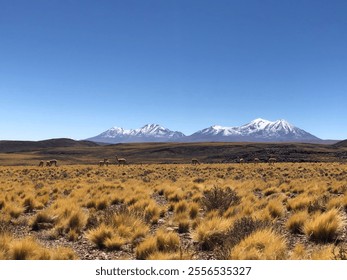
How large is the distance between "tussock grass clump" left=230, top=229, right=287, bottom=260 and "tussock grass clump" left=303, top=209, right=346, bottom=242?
52.1 inches

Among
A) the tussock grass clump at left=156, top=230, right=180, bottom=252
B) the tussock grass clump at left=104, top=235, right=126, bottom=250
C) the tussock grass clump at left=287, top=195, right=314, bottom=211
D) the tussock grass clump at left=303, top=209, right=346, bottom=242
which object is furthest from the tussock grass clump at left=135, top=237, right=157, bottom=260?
the tussock grass clump at left=287, top=195, right=314, bottom=211

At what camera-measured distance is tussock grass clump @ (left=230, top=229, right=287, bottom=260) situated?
235 inches

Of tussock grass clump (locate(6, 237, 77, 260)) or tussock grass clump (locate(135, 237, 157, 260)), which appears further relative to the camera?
tussock grass clump (locate(135, 237, 157, 260))

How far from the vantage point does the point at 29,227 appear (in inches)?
394

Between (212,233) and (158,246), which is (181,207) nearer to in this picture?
(212,233)

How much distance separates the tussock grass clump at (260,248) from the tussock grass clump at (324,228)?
132cm

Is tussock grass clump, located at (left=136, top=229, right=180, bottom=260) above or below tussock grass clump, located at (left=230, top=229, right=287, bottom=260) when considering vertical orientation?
below

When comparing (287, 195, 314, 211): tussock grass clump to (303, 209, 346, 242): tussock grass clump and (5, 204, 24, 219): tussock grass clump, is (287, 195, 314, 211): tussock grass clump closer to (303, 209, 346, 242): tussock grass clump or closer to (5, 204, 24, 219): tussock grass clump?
(303, 209, 346, 242): tussock grass clump

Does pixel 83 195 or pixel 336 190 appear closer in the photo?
pixel 83 195

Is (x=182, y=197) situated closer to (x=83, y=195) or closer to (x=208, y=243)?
(x=83, y=195)

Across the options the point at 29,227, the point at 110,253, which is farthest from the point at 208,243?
the point at 29,227

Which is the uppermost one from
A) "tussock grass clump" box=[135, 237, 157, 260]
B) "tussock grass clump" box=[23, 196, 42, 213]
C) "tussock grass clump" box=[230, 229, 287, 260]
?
"tussock grass clump" box=[230, 229, 287, 260]
